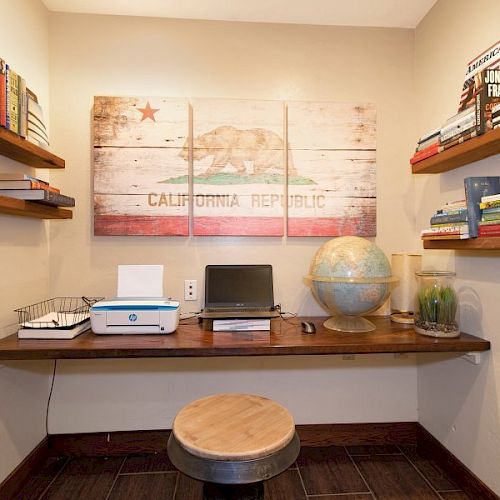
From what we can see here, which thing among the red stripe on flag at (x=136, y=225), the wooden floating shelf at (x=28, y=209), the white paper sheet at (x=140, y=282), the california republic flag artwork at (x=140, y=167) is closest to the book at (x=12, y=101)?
the wooden floating shelf at (x=28, y=209)

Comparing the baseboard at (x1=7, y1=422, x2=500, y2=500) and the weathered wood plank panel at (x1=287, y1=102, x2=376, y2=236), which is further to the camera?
the weathered wood plank panel at (x1=287, y1=102, x2=376, y2=236)

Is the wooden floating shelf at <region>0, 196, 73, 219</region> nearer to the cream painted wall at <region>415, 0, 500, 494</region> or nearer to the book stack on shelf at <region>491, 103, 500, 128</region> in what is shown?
the book stack on shelf at <region>491, 103, 500, 128</region>

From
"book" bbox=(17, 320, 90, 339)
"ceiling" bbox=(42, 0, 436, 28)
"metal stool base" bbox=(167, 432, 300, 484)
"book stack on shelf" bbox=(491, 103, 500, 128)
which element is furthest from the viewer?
"ceiling" bbox=(42, 0, 436, 28)

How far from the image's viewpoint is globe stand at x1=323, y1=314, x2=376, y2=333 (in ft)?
5.63

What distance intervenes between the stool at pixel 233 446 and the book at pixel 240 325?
407mm

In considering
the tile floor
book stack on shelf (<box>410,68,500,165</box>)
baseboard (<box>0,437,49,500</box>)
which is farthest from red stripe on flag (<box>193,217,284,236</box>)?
baseboard (<box>0,437,49,500</box>)

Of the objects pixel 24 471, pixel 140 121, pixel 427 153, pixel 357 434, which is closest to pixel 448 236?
pixel 427 153

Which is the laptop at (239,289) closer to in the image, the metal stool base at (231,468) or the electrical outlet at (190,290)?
the electrical outlet at (190,290)

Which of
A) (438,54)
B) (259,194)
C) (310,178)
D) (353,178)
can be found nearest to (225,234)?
(259,194)

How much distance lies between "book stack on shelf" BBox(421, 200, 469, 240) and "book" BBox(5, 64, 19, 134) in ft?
6.18

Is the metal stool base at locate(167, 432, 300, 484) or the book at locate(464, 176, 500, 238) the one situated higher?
the book at locate(464, 176, 500, 238)

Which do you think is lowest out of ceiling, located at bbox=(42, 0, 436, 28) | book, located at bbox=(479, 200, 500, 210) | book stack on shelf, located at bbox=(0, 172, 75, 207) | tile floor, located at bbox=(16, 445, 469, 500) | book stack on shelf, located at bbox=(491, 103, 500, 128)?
tile floor, located at bbox=(16, 445, 469, 500)

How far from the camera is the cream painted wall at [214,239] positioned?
6.61 ft

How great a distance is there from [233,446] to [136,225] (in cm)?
134
